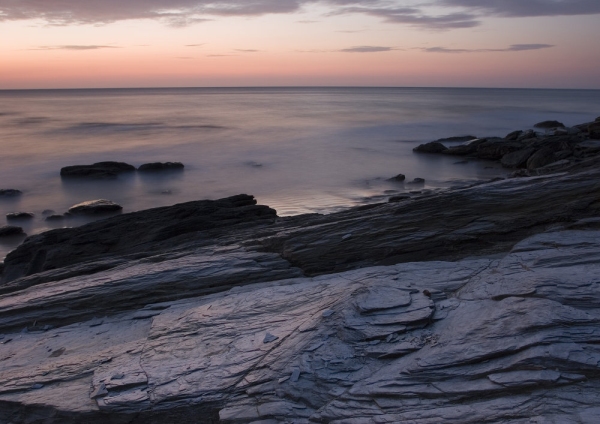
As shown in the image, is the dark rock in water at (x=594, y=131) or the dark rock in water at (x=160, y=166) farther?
the dark rock in water at (x=594, y=131)

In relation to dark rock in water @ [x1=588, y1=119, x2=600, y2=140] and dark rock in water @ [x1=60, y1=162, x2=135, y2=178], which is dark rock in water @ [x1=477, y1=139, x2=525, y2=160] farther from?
dark rock in water @ [x1=60, y1=162, x2=135, y2=178]

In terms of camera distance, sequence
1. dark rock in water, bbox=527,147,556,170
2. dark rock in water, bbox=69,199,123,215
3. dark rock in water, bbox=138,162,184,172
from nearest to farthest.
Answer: dark rock in water, bbox=69,199,123,215 → dark rock in water, bbox=527,147,556,170 → dark rock in water, bbox=138,162,184,172

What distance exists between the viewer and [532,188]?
9867mm

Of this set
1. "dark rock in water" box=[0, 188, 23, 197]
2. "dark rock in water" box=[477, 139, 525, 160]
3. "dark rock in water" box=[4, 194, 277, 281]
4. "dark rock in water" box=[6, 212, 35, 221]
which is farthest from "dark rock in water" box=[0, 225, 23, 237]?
"dark rock in water" box=[477, 139, 525, 160]

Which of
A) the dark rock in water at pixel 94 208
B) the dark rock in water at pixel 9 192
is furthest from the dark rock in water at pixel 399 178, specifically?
the dark rock in water at pixel 9 192

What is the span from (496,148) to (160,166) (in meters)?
21.4

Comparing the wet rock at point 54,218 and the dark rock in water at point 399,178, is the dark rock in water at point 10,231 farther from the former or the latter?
the dark rock in water at point 399,178

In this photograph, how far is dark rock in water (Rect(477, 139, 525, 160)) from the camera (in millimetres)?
33656

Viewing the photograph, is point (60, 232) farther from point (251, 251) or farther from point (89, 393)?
point (89, 393)

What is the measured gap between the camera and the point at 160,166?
32.2 meters

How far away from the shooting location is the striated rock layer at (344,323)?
16.3 ft

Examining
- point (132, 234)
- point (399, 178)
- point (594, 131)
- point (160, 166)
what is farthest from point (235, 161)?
point (594, 131)

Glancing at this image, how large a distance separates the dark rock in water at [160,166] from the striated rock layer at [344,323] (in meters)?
21.6

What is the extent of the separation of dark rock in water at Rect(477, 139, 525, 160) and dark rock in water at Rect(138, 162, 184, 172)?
774 inches
